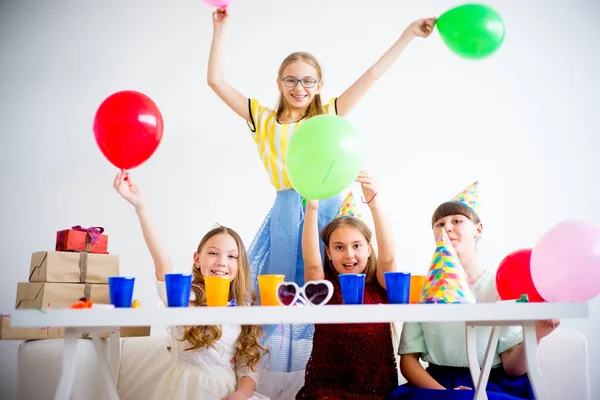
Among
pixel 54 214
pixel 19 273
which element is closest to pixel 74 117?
pixel 54 214

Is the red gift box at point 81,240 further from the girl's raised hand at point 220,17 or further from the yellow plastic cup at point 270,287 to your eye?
the yellow plastic cup at point 270,287

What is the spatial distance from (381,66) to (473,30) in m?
0.46

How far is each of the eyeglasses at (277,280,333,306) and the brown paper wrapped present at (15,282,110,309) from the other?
1194 millimetres

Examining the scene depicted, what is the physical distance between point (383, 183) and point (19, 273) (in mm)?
1817

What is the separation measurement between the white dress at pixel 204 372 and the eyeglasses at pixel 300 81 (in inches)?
33.1

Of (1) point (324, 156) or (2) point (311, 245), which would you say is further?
(2) point (311, 245)

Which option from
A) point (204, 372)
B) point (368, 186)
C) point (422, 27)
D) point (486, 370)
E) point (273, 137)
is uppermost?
point (422, 27)

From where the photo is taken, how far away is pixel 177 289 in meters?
1.38

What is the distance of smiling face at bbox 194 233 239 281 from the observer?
Result: 6.17ft

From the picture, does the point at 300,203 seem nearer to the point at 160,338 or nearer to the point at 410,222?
the point at 160,338

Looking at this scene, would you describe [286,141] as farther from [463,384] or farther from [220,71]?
[463,384]

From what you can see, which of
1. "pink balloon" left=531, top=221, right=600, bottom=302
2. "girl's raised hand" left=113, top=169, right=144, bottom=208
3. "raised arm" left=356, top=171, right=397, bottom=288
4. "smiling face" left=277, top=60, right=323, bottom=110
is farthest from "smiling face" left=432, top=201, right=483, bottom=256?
"girl's raised hand" left=113, top=169, right=144, bottom=208

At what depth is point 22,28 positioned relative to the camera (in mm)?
3104

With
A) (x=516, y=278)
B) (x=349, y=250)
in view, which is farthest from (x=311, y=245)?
(x=516, y=278)
